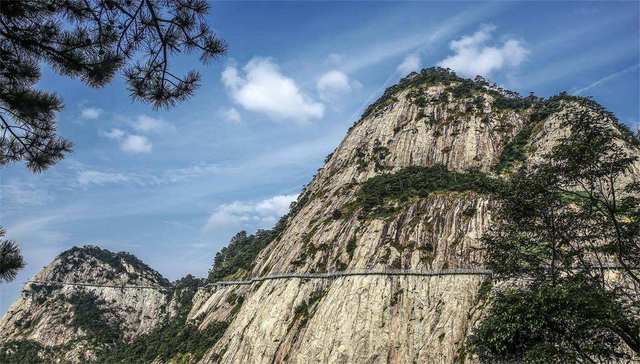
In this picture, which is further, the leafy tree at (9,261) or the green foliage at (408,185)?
the green foliage at (408,185)

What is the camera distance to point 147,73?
11.3m

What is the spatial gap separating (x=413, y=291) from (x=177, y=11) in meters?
46.9

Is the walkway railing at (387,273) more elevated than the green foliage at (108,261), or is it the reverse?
the green foliage at (108,261)

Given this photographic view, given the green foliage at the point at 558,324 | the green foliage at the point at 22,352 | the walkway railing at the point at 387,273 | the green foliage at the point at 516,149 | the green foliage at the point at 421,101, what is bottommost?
the green foliage at the point at 22,352

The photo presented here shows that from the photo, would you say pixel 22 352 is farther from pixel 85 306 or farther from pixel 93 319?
pixel 85 306

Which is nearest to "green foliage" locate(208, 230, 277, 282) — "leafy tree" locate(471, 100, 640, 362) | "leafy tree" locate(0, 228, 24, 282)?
"leafy tree" locate(471, 100, 640, 362)

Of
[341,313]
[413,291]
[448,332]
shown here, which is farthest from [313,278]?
[448,332]

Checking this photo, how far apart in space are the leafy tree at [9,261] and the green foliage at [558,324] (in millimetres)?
17675

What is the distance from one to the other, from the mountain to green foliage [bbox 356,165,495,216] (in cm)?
32

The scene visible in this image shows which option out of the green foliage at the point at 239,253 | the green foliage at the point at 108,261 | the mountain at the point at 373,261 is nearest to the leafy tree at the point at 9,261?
the mountain at the point at 373,261

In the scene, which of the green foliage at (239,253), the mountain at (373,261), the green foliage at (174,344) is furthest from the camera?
the green foliage at (239,253)

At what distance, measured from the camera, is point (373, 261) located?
57.9 metres

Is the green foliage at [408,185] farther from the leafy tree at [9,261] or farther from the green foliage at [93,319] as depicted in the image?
the green foliage at [93,319]

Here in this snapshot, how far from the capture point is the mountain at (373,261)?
49938mm
